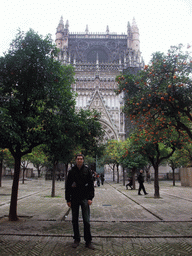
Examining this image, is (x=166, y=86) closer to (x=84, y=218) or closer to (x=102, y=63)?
(x=84, y=218)

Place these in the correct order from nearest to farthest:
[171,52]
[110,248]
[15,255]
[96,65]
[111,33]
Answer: [15,255]
[110,248]
[171,52]
[96,65]
[111,33]

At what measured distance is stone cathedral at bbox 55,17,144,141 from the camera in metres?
46.4

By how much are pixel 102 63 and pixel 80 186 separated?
1980 inches

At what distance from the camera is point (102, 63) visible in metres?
52.3

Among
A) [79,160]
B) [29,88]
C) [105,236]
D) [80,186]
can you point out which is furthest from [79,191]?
[29,88]

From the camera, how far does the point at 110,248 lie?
488 centimetres

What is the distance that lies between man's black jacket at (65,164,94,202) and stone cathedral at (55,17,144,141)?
3911 cm

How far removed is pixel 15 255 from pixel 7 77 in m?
5.90

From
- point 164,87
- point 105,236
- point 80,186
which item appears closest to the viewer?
point 80,186

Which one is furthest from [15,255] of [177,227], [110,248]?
[177,227]

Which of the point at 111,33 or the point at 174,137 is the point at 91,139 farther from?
the point at 111,33

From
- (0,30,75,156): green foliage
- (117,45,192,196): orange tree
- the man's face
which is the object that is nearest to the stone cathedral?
(117,45,192,196): orange tree

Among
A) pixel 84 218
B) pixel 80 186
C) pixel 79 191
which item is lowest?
pixel 84 218

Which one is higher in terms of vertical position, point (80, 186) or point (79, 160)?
point (79, 160)
